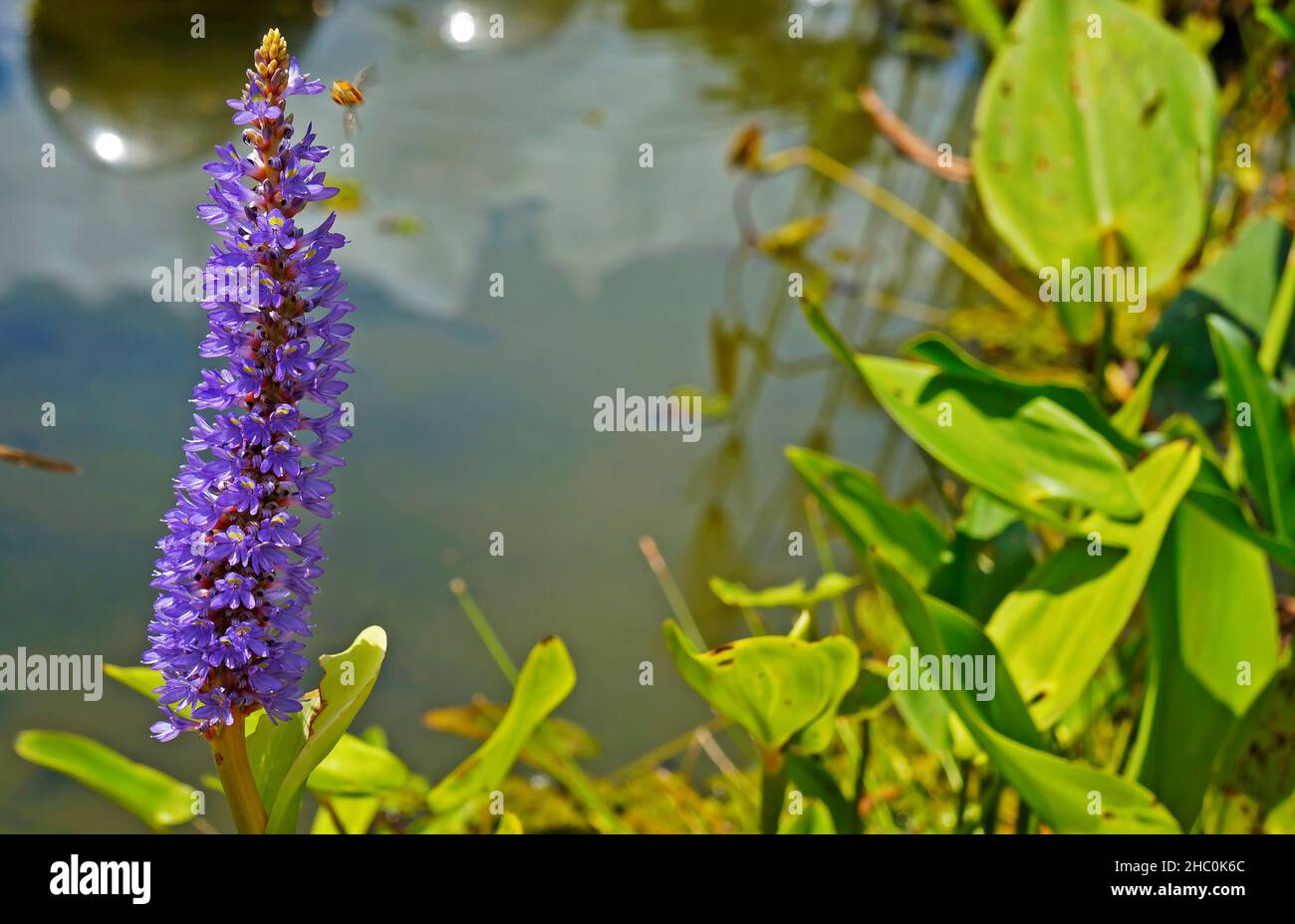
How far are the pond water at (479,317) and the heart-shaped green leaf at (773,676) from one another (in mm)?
621

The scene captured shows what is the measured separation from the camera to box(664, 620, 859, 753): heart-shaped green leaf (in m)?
0.91

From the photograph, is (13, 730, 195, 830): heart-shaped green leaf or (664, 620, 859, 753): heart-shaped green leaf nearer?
(664, 620, 859, 753): heart-shaped green leaf

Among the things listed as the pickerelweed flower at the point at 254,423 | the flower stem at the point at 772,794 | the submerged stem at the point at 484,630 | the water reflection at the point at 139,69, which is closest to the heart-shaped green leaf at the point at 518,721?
the flower stem at the point at 772,794

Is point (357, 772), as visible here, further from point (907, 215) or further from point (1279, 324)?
point (907, 215)

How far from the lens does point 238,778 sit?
2.41ft

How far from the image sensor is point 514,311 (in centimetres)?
228

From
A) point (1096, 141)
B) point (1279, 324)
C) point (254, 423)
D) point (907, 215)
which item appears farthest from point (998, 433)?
point (907, 215)

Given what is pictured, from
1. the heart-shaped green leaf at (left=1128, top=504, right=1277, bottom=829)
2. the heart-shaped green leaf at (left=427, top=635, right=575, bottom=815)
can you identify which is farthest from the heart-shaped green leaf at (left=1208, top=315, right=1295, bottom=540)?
the heart-shaped green leaf at (left=427, top=635, right=575, bottom=815)

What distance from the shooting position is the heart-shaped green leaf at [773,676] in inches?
35.6

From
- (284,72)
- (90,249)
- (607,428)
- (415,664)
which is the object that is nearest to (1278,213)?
(607,428)

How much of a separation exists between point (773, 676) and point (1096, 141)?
100cm

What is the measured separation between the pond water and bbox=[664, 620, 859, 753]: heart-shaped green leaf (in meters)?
0.62

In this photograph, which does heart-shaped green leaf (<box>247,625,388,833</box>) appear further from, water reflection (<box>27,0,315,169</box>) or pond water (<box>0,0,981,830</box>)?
water reflection (<box>27,0,315,169</box>)

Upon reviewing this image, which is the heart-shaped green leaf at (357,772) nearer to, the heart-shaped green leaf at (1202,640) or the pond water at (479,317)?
the pond water at (479,317)
